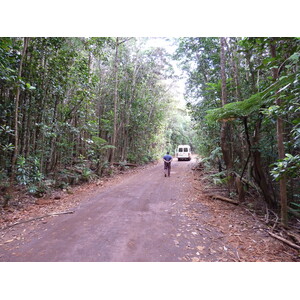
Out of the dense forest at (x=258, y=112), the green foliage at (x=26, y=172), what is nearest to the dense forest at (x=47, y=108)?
the green foliage at (x=26, y=172)

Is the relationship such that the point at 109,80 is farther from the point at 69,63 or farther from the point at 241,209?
the point at 241,209

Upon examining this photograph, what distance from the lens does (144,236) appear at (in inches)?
127

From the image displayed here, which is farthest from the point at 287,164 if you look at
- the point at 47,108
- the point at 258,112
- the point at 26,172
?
the point at 47,108

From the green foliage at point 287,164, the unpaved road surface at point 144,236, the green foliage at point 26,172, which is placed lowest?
the unpaved road surface at point 144,236

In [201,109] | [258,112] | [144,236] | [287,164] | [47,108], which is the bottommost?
[144,236]

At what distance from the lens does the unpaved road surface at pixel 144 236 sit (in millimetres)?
2686

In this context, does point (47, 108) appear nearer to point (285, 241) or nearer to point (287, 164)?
point (287, 164)

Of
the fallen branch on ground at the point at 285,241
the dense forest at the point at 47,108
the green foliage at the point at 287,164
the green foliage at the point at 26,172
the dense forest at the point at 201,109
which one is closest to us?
the green foliage at the point at 287,164

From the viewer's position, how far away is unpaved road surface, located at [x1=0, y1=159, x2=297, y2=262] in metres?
2.69

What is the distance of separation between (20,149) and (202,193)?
7.27 m

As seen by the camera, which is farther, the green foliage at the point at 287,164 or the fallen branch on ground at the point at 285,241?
the fallen branch on ground at the point at 285,241

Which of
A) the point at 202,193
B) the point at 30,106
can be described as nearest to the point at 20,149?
the point at 30,106

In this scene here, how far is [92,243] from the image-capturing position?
2.96 metres

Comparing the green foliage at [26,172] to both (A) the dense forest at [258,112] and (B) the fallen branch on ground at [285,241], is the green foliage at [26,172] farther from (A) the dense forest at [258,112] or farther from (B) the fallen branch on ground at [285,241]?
(B) the fallen branch on ground at [285,241]
